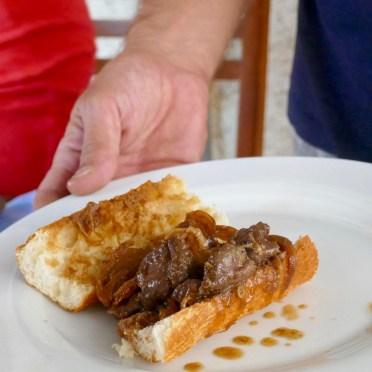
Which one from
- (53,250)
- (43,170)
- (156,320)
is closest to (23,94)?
(43,170)

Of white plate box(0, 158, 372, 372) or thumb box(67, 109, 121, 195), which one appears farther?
thumb box(67, 109, 121, 195)

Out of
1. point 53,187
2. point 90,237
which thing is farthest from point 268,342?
point 53,187

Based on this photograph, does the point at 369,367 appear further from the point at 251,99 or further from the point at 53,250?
the point at 251,99

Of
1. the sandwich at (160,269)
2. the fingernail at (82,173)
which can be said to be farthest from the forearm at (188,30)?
the sandwich at (160,269)

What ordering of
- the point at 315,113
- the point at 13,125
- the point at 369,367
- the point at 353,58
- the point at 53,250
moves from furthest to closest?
the point at 13,125 → the point at 315,113 → the point at 353,58 → the point at 53,250 → the point at 369,367

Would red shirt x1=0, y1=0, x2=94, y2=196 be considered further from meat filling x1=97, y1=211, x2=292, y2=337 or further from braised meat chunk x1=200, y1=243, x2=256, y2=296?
braised meat chunk x1=200, y1=243, x2=256, y2=296

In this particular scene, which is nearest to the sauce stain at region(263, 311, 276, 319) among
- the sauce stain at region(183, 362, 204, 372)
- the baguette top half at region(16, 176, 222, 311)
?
the sauce stain at region(183, 362, 204, 372)
